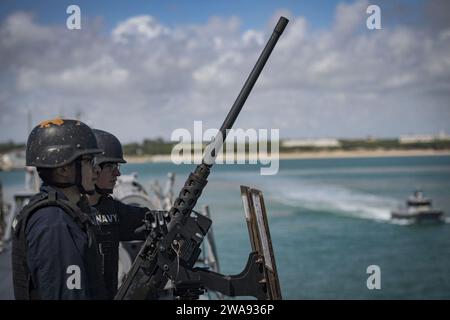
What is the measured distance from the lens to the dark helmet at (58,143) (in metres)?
4.22

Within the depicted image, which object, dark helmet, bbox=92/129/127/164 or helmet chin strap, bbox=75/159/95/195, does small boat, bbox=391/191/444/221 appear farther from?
helmet chin strap, bbox=75/159/95/195

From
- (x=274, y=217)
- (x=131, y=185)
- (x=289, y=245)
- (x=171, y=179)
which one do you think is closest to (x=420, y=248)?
(x=289, y=245)

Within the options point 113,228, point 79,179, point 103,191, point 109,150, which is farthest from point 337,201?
point 79,179

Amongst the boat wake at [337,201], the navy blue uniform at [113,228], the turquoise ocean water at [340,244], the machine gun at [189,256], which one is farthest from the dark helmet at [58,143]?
the boat wake at [337,201]

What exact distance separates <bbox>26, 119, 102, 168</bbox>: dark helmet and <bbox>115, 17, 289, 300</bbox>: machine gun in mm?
709

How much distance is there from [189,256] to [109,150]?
204 centimetres

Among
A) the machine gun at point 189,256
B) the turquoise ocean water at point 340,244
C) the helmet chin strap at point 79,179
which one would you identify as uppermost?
the helmet chin strap at point 79,179

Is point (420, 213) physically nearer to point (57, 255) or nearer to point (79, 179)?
point (79, 179)

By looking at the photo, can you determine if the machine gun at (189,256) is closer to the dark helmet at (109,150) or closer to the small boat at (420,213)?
the dark helmet at (109,150)

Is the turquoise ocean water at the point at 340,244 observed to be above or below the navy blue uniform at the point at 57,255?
below

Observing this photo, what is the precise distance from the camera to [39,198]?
3.97 meters

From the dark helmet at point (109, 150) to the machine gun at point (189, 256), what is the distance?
1.75 m

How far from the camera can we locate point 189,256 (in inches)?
184
